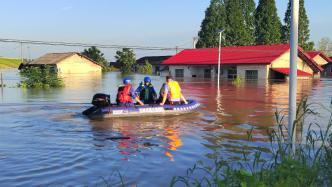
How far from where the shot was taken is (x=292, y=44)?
555 centimetres

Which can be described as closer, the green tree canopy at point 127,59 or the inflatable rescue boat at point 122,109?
the inflatable rescue boat at point 122,109

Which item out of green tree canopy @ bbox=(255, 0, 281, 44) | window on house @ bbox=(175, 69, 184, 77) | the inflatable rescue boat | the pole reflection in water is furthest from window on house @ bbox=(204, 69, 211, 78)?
the pole reflection in water

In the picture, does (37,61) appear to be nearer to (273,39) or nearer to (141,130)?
(273,39)

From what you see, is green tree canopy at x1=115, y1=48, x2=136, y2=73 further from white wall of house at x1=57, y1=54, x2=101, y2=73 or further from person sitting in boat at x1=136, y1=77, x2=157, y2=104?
person sitting in boat at x1=136, y1=77, x2=157, y2=104

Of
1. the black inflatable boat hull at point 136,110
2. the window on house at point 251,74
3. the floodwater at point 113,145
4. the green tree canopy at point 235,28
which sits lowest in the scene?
the floodwater at point 113,145

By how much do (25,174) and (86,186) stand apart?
1.42m

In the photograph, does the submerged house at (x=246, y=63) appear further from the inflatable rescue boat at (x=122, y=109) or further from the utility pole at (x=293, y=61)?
the utility pole at (x=293, y=61)

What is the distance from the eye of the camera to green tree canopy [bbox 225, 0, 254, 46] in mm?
70312

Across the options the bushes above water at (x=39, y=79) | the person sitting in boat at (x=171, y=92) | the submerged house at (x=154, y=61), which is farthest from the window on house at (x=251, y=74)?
the person sitting in boat at (x=171, y=92)

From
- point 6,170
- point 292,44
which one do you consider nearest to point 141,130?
point 6,170

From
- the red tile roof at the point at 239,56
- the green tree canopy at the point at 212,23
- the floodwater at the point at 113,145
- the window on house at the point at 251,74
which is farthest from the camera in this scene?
the green tree canopy at the point at 212,23

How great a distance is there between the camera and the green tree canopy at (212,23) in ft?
230

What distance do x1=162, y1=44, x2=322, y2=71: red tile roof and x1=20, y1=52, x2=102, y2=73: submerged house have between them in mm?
21383

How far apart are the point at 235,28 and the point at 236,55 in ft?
50.2
